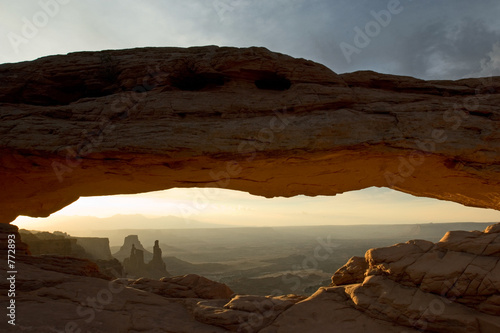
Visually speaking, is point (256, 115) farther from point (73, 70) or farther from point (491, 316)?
point (491, 316)

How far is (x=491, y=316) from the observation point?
8117 millimetres

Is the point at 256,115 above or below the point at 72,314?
above

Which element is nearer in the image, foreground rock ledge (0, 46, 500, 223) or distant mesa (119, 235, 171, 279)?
foreground rock ledge (0, 46, 500, 223)

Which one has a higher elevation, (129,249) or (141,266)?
(141,266)

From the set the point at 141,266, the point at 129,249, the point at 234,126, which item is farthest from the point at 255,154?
the point at 129,249

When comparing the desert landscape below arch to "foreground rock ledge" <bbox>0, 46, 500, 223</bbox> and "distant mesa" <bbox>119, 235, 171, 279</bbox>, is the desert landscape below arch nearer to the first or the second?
"foreground rock ledge" <bbox>0, 46, 500, 223</bbox>

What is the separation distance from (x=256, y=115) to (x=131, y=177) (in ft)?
22.9

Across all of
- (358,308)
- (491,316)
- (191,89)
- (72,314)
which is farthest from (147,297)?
(491,316)

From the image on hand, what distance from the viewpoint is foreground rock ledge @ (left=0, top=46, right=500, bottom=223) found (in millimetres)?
12000

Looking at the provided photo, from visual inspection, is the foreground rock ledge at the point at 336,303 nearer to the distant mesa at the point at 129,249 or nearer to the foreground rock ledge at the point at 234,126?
the foreground rock ledge at the point at 234,126

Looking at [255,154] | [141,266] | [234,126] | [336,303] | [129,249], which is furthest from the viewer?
[129,249]

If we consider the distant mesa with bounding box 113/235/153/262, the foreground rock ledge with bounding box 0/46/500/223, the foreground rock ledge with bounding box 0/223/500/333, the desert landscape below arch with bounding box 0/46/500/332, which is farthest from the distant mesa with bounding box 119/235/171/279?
the foreground rock ledge with bounding box 0/223/500/333

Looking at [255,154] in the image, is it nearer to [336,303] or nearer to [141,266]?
[336,303]

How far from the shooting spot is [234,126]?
12.4 metres
